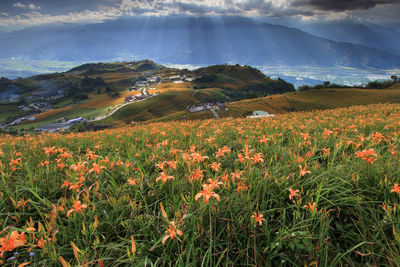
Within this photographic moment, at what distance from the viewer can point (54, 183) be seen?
256 cm

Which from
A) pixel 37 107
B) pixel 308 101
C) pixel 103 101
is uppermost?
pixel 308 101

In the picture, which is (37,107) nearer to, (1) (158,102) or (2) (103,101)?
(2) (103,101)

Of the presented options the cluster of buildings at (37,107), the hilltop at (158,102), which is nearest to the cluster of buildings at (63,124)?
the hilltop at (158,102)

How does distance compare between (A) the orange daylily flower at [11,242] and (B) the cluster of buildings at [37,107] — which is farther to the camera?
(B) the cluster of buildings at [37,107]

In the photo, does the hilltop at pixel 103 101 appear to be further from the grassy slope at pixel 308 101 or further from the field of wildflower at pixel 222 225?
the field of wildflower at pixel 222 225

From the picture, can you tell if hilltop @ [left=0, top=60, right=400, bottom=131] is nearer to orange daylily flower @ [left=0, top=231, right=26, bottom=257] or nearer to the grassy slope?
the grassy slope

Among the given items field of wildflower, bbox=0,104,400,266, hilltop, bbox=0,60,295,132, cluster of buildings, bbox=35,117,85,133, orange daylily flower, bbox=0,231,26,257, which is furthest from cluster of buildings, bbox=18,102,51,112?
orange daylily flower, bbox=0,231,26,257

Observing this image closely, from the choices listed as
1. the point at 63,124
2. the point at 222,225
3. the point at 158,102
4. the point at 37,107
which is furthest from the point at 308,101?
the point at 37,107

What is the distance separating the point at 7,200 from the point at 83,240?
1.45 metres

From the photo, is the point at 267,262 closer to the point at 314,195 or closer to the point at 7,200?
the point at 314,195

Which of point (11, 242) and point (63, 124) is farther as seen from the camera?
point (63, 124)

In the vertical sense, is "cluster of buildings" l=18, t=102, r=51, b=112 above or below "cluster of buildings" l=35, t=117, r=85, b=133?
below

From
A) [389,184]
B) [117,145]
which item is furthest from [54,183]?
[389,184]

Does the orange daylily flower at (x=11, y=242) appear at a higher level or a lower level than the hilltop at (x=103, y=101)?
higher
